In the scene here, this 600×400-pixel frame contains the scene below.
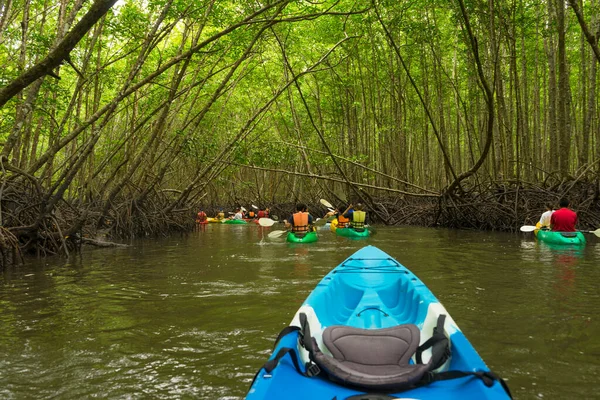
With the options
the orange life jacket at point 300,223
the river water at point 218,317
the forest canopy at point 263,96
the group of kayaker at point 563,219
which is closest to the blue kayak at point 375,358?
the river water at point 218,317

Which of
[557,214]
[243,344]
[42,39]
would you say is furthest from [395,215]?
[243,344]

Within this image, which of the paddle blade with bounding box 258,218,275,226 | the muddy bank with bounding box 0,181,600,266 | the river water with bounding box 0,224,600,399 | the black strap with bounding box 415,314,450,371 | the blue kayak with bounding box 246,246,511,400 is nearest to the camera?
the blue kayak with bounding box 246,246,511,400

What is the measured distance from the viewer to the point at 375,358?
2.68 metres

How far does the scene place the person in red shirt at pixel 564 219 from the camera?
30.3 ft

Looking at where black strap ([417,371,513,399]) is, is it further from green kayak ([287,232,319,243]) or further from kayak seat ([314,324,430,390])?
green kayak ([287,232,319,243])

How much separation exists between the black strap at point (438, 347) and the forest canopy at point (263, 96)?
2742mm

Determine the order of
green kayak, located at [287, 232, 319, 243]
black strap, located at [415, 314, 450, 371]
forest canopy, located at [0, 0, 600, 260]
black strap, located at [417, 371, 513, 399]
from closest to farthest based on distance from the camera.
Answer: black strap, located at [417, 371, 513, 399]
black strap, located at [415, 314, 450, 371]
forest canopy, located at [0, 0, 600, 260]
green kayak, located at [287, 232, 319, 243]

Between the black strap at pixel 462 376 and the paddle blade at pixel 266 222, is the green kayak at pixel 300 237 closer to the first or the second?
the paddle blade at pixel 266 222

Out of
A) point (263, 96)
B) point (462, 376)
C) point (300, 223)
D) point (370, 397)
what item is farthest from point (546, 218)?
point (263, 96)

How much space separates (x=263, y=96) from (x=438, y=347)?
19945mm

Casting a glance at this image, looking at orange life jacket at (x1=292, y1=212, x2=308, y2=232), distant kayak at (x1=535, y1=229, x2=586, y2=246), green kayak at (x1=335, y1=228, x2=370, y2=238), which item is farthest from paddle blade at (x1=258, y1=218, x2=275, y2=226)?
distant kayak at (x1=535, y1=229, x2=586, y2=246)

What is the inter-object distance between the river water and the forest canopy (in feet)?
6.08

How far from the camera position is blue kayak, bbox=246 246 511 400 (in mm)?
2152

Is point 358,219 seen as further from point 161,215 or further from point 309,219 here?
point 161,215
